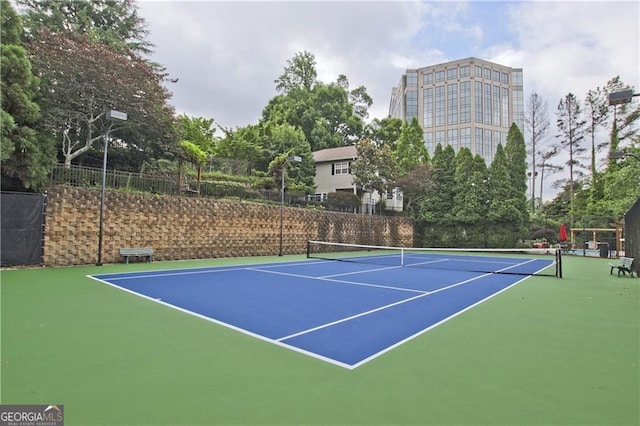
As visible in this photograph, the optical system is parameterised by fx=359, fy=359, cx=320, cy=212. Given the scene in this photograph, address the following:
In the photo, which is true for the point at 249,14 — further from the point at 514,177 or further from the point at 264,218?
the point at 514,177

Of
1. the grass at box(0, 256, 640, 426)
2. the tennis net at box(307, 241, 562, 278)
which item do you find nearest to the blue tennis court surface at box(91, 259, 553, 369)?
the grass at box(0, 256, 640, 426)

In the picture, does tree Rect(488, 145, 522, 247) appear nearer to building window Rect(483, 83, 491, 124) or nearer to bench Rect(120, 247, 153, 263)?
bench Rect(120, 247, 153, 263)

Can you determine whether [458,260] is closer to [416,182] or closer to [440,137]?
[416,182]

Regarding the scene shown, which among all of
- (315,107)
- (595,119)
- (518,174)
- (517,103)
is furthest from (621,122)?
(517,103)

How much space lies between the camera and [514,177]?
28.9 m

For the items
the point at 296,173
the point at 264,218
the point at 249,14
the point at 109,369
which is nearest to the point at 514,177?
the point at 296,173

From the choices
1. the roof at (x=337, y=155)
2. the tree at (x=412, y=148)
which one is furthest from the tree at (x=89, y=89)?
the tree at (x=412, y=148)

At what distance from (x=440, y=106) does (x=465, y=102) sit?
4557 millimetres

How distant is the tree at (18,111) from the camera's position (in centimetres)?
1062

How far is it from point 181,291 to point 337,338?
15.0 feet

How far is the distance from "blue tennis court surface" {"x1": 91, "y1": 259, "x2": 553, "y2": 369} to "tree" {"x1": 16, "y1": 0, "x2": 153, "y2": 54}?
17.1 metres

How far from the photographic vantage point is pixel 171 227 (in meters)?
15.1

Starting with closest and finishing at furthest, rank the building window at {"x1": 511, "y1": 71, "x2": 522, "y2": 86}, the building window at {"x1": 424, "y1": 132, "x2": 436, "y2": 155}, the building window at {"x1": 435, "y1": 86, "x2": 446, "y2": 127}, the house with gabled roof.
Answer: the house with gabled roof → the building window at {"x1": 435, "y1": 86, "x2": 446, "y2": 127} → the building window at {"x1": 424, "y1": 132, "x2": 436, "y2": 155} → the building window at {"x1": 511, "y1": 71, "x2": 522, "y2": 86}

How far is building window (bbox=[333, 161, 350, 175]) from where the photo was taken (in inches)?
1260
